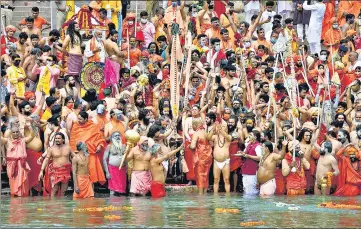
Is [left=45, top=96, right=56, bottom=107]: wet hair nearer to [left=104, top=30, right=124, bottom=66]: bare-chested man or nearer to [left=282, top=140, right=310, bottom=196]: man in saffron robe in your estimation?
[left=104, top=30, right=124, bottom=66]: bare-chested man

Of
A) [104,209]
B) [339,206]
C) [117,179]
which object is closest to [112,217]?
[104,209]

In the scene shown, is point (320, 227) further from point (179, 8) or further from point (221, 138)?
point (179, 8)

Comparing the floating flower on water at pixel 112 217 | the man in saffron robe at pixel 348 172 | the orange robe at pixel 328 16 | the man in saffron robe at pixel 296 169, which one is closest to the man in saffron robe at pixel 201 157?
the man in saffron robe at pixel 296 169

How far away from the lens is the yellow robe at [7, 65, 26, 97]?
80.3 feet

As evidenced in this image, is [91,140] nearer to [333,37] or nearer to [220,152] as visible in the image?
[220,152]

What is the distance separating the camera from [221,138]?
23.3 metres

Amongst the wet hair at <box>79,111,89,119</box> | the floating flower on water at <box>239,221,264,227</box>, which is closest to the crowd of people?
the wet hair at <box>79,111,89,119</box>

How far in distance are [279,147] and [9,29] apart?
5.81 m

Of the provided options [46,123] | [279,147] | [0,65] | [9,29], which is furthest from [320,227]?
[9,29]

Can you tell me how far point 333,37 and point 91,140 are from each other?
6.62 m

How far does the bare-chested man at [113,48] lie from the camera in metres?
25.2

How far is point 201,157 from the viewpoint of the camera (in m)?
23.4

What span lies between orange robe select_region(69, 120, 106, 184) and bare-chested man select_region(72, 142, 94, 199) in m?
0.21

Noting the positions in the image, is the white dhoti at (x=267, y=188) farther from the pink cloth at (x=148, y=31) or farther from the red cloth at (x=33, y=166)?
the pink cloth at (x=148, y=31)
